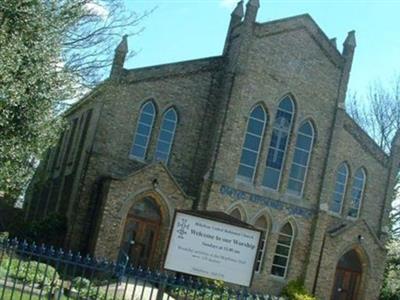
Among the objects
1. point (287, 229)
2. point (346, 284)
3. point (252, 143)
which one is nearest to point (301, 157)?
point (252, 143)

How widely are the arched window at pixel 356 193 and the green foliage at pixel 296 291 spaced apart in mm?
5077

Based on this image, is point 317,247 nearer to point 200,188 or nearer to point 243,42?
point 200,188

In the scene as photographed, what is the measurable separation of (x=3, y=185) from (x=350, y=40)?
1943 cm

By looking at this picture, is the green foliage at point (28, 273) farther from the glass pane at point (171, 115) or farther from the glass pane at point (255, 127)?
the glass pane at point (255, 127)

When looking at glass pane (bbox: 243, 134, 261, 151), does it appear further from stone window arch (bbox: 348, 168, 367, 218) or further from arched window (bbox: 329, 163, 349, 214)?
stone window arch (bbox: 348, 168, 367, 218)

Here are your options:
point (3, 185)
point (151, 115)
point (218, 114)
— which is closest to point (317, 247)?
point (218, 114)

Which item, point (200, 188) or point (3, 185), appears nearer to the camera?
point (3, 185)

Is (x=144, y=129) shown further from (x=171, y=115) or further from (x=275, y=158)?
(x=275, y=158)

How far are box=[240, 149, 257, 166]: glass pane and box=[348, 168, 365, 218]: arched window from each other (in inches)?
236

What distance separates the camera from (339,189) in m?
31.7

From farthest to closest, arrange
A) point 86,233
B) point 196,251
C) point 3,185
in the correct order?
point 86,233 < point 3,185 < point 196,251

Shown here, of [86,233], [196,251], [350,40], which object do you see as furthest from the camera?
[350,40]

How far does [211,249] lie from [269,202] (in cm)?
1550

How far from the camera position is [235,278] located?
14.0 metres
